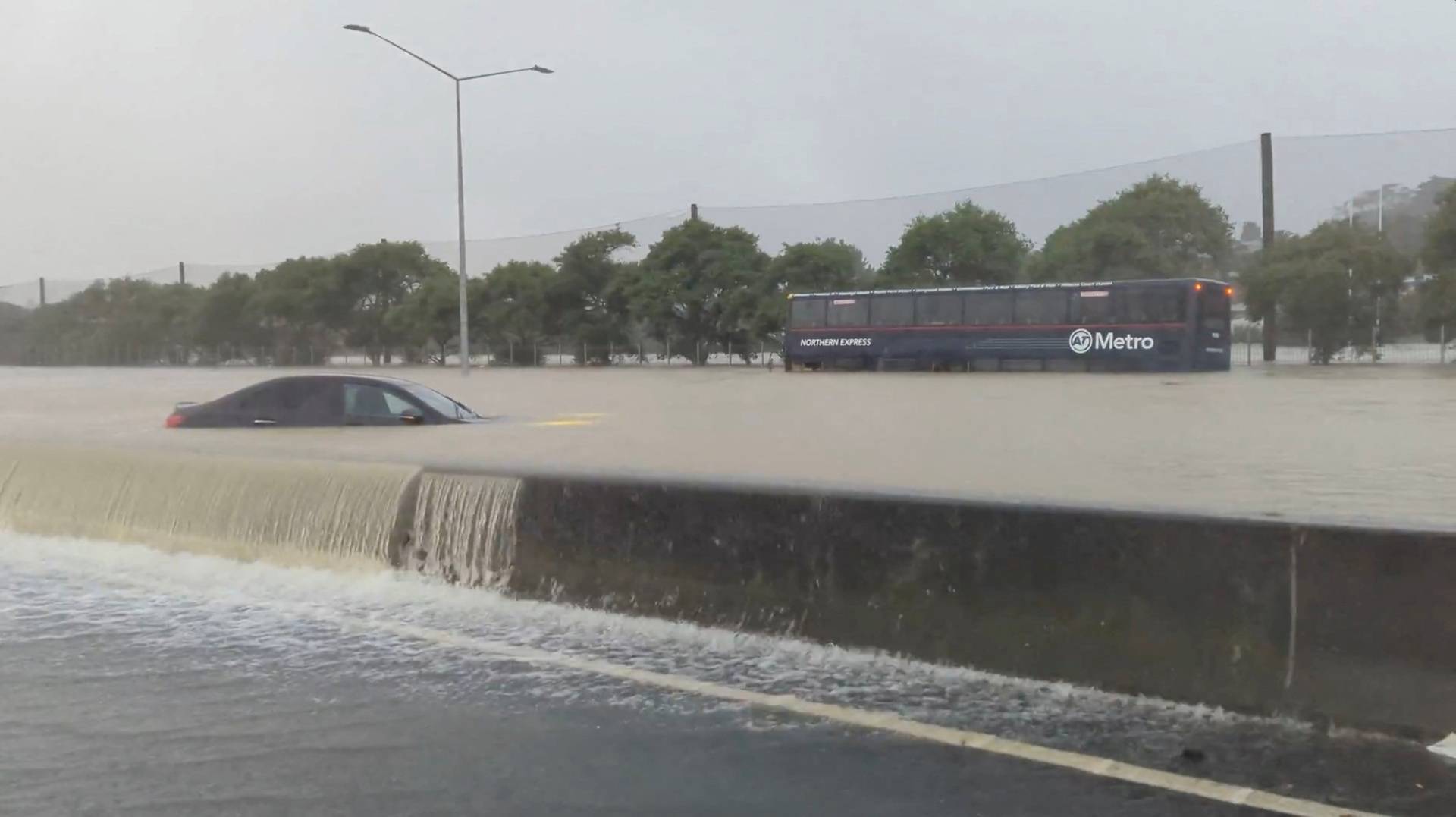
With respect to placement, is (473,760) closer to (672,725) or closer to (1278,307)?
(672,725)

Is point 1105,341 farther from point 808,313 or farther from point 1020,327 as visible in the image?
point 808,313

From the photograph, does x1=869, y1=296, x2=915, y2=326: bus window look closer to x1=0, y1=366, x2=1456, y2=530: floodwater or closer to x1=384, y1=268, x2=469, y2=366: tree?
x1=0, y1=366, x2=1456, y2=530: floodwater

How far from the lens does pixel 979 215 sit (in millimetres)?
45344

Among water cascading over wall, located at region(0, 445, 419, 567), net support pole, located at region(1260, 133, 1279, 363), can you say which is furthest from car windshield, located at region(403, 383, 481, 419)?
net support pole, located at region(1260, 133, 1279, 363)

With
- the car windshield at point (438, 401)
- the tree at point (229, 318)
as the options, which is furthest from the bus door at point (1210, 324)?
the tree at point (229, 318)

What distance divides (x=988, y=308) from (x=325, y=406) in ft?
87.5

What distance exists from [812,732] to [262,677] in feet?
9.25

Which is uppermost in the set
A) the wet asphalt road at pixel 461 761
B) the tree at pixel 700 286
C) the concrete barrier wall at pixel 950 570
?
the tree at pixel 700 286

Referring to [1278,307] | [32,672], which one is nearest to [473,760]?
[32,672]

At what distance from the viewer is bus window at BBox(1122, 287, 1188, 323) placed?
34344mm

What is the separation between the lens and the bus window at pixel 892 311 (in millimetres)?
39531

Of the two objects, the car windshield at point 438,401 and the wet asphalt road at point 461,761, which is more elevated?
the car windshield at point 438,401

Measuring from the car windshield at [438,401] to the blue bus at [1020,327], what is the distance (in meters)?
23.9

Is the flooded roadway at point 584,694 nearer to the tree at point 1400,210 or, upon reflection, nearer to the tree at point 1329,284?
the tree at point 1329,284
